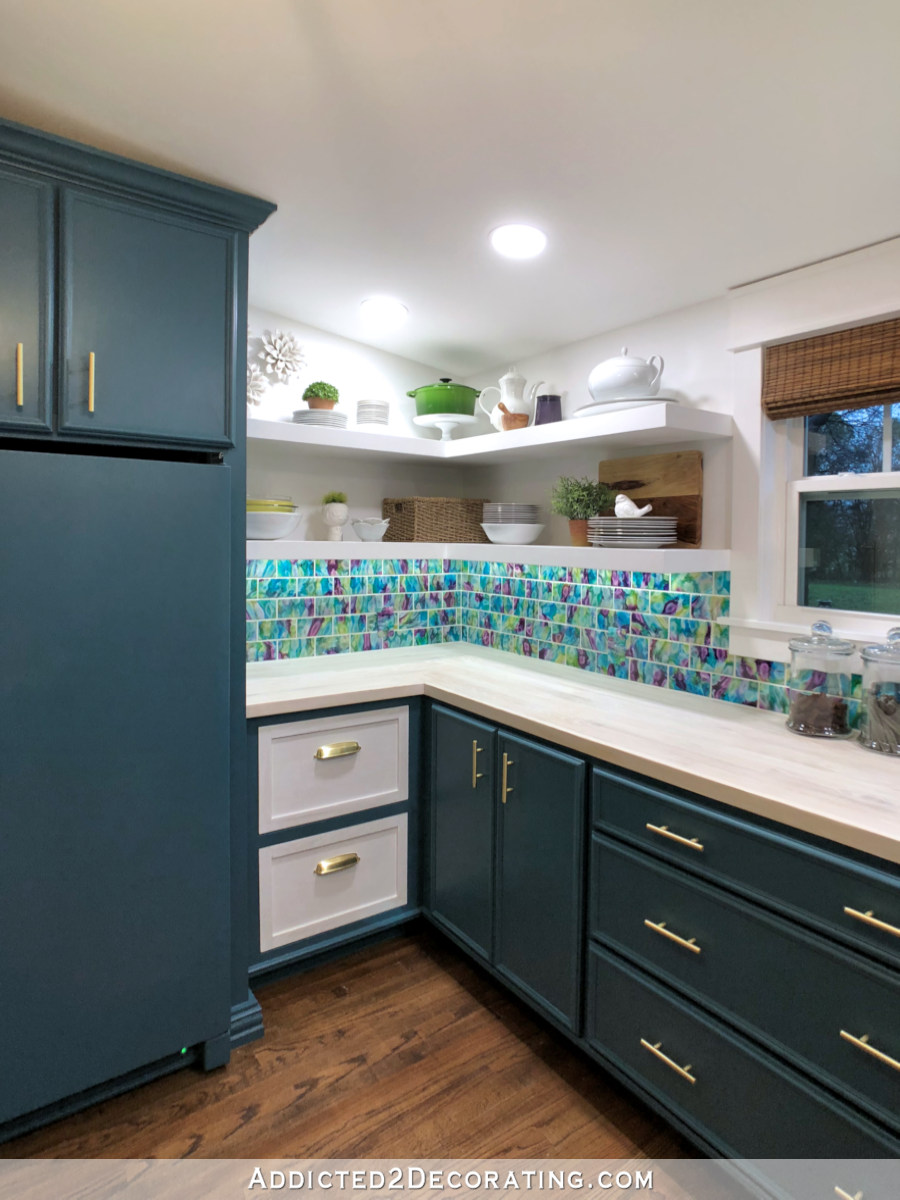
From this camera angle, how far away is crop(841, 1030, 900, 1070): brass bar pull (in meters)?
1.16

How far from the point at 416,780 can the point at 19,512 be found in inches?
55.9

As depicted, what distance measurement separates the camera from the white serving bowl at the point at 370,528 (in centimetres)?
262

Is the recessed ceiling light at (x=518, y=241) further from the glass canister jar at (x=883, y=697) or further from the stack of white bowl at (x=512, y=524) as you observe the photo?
the glass canister jar at (x=883, y=697)

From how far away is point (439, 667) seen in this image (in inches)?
101

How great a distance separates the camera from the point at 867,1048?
1190 millimetres

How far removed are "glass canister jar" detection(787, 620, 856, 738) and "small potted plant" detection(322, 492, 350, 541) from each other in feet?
5.14

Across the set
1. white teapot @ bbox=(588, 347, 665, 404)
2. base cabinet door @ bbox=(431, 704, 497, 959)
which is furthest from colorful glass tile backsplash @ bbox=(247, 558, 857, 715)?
base cabinet door @ bbox=(431, 704, 497, 959)

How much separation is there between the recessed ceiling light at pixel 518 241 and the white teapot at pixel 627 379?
0.38 metres

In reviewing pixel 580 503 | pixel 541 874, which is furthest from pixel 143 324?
pixel 541 874

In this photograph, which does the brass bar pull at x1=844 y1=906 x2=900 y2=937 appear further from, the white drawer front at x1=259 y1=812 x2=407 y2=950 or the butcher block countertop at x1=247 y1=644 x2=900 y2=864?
the white drawer front at x1=259 y1=812 x2=407 y2=950

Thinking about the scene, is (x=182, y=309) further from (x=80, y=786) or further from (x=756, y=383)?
(x=756, y=383)

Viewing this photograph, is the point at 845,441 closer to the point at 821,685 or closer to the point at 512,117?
the point at 821,685

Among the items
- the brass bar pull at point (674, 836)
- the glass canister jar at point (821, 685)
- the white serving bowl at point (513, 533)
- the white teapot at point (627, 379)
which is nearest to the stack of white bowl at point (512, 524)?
the white serving bowl at point (513, 533)

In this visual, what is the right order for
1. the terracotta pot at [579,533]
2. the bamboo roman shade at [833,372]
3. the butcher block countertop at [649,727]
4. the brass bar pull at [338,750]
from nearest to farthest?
1. the butcher block countertop at [649,727]
2. the bamboo roman shade at [833,372]
3. the brass bar pull at [338,750]
4. the terracotta pot at [579,533]
